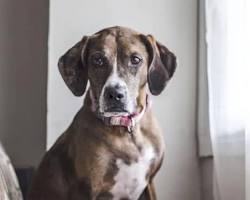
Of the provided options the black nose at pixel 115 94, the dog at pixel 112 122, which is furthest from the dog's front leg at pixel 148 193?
the black nose at pixel 115 94

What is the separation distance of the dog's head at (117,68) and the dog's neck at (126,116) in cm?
1

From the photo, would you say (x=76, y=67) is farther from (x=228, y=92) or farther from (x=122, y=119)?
(x=228, y=92)

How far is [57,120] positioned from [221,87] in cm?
54

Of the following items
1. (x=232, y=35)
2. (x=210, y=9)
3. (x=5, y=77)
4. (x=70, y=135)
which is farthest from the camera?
(x=5, y=77)

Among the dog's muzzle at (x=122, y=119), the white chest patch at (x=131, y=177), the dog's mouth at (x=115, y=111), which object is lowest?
the white chest patch at (x=131, y=177)

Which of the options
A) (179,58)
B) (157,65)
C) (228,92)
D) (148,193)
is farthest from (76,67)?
(179,58)

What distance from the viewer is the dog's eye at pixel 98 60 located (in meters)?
1.26

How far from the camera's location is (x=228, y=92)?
1.64m

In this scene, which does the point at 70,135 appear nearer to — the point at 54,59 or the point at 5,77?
the point at 54,59

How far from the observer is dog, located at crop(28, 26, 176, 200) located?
1252mm

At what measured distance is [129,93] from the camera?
1.23m

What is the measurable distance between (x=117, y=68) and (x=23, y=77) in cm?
93

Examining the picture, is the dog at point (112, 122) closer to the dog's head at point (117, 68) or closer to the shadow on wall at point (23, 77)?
the dog's head at point (117, 68)

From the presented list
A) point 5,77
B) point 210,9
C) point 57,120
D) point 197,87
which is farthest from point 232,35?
point 5,77
